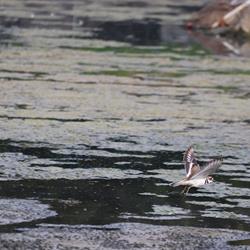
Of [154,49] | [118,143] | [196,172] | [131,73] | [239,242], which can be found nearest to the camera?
[239,242]

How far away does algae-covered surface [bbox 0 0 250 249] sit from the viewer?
8867mm

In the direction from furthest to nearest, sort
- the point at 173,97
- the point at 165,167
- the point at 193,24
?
the point at 193,24
the point at 173,97
the point at 165,167

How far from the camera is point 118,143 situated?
41.6 ft

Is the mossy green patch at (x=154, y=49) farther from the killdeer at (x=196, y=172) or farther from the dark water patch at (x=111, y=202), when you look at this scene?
the killdeer at (x=196, y=172)

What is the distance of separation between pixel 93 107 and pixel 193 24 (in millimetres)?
18697

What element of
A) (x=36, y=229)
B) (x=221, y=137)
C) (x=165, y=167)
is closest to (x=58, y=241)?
(x=36, y=229)

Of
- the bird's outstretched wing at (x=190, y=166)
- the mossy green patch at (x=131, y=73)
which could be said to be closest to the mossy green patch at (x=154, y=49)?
the mossy green patch at (x=131, y=73)

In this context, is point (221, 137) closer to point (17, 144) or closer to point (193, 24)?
point (17, 144)

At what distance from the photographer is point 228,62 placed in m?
22.2

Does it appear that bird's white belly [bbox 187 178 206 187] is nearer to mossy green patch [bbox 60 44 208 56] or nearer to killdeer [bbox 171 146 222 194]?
killdeer [bbox 171 146 222 194]

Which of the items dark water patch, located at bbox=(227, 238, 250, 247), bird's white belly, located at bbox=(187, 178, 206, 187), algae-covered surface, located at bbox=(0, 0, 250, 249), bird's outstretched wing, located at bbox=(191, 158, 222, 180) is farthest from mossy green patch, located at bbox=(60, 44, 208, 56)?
dark water patch, located at bbox=(227, 238, 250, 247)

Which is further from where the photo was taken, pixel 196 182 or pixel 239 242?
pixel 196 182

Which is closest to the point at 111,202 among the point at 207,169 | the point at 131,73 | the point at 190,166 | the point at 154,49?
the point at 190,166

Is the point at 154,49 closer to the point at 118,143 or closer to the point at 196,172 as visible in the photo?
the point at 118,143
